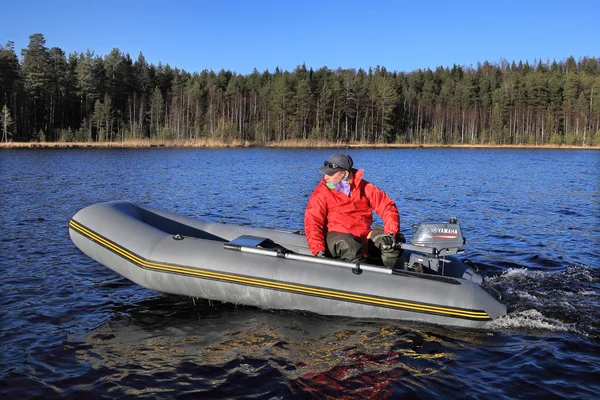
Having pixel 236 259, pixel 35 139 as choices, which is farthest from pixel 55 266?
pixel 35 139

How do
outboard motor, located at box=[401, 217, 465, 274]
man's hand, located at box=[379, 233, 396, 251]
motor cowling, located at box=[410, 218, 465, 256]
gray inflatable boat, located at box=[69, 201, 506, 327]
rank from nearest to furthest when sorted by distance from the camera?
gray inflatable boat, located at box=[69, 201, 506, 327], man's hand, located at box=[379, 233, 396, 251], outboard motor, located at box=[401, 217, 465, 274], motor cowling, located at box=[410, 218, 465, 256]

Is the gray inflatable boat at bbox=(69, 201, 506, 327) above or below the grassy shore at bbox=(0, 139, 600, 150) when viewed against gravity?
below

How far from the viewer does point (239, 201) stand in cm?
1706

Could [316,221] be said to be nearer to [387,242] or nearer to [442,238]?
[387,242]

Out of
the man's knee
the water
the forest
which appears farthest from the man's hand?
the forest

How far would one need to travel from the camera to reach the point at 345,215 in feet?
22.0

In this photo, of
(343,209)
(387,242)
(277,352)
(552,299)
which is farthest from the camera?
(552,299)

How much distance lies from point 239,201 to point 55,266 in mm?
8798

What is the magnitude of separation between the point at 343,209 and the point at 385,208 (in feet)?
1.77

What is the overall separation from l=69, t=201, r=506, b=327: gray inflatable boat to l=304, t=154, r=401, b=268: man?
12.8 inches

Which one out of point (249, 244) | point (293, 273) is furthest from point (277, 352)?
Answer: point (249, 244)

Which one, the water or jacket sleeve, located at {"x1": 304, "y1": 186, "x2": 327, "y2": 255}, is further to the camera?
jacket sleeve, located at {"x1": 304, "y1": 186, "x2": 327, "y2": 255}

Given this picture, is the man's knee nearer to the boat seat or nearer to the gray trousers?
the gray trousers

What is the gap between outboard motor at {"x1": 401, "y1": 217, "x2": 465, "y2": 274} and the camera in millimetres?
6961
